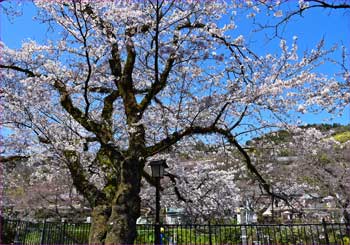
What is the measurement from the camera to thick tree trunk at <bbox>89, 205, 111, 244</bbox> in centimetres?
516

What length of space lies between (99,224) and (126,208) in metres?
0.65

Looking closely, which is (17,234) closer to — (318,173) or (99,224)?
(99,224)

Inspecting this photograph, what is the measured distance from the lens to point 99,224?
17.4 ft

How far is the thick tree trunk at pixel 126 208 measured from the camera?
16.0 ft

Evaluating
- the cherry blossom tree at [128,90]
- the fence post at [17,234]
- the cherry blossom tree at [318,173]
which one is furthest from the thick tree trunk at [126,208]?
the cherry blossom tree at [318,173]

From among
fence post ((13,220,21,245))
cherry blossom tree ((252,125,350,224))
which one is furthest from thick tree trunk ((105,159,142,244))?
cherry blossom tree ((252,125,350,224))

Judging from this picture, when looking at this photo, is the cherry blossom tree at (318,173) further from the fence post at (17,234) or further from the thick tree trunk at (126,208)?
the fence post at (17,234)

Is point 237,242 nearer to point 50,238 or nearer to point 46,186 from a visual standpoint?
point 50,238

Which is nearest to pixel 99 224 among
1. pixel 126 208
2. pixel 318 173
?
pixel 126 208

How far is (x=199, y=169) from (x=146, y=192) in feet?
6.64

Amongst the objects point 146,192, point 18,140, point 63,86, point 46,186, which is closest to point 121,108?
point 63,86

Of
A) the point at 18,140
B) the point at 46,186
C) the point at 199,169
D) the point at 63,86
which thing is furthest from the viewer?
the point at 46,186

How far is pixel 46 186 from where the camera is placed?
14.0 metres

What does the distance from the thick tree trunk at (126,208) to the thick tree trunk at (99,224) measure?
0.30 m
